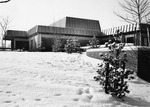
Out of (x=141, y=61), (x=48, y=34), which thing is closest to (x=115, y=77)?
(x=141, y=61)

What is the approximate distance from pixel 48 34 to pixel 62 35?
265 centimetres

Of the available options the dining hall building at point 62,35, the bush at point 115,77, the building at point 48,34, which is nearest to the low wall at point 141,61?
the bush at point 115,77

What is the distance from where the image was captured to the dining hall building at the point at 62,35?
2427 centimetres

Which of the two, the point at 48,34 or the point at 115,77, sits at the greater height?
the point at 48,34

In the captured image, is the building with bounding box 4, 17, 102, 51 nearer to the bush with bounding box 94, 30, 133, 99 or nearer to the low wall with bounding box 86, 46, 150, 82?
the low wall with bounding box 86, 46, 150, 82

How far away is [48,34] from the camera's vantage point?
26453 mm

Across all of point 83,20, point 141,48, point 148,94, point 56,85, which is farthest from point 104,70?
point 83,20

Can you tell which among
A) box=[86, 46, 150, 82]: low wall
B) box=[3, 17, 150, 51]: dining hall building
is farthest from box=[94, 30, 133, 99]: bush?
box=[3, 17, 150, 51]: dining hall building

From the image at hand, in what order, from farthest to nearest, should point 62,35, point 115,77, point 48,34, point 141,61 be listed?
1. point 62,35
2. point 48,34
3. point 141,61
4. point 115,77

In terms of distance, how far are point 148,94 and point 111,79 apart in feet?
6.13

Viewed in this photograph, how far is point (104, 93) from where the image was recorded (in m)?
4.75

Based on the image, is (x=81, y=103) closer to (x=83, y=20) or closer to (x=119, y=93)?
(x=119, y=93)

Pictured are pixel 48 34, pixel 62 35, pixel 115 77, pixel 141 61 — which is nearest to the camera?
pixel 115 77

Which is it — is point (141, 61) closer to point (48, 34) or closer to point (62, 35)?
point (62, 35)
